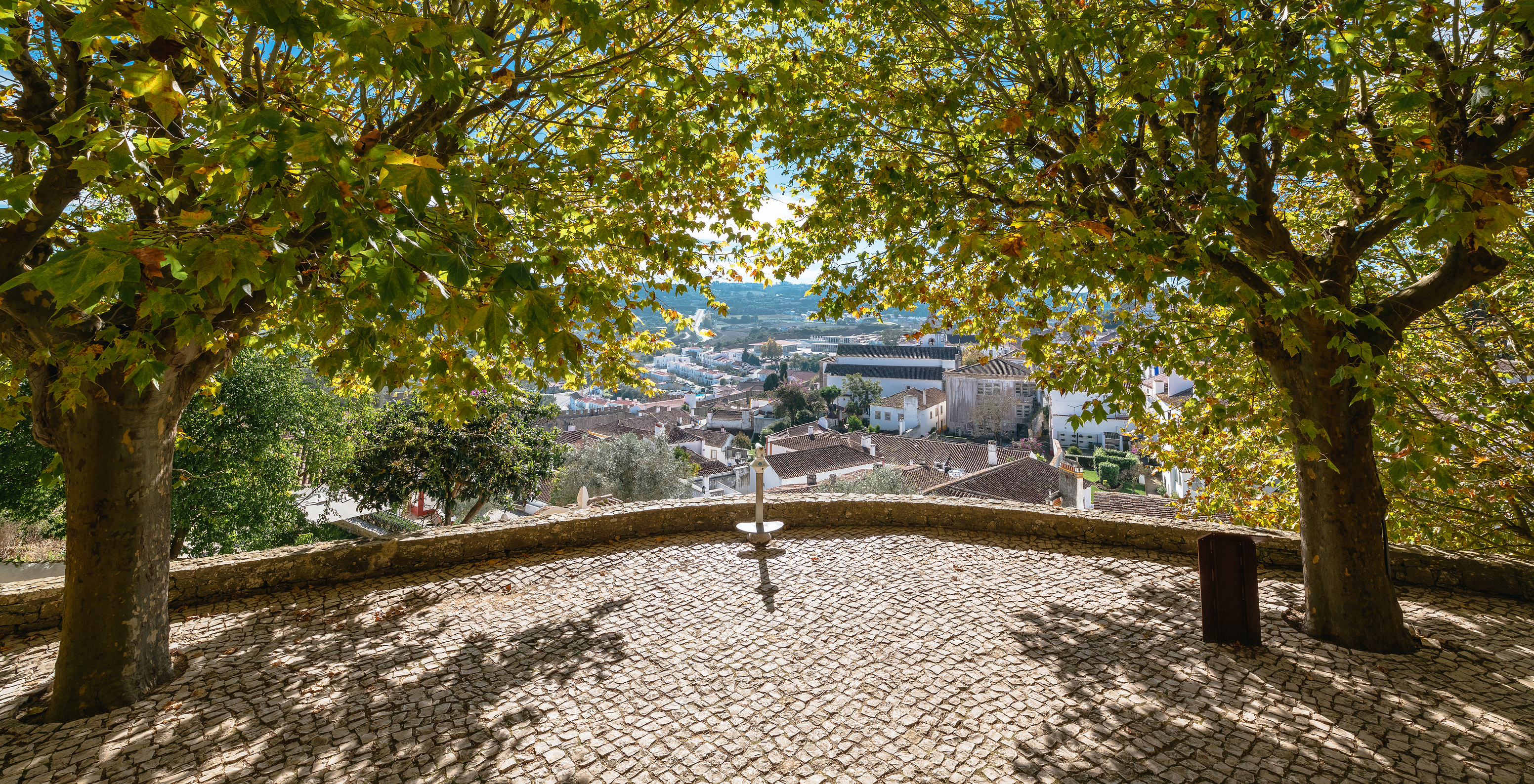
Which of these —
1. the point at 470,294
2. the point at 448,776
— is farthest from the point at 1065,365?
the point at 448,776

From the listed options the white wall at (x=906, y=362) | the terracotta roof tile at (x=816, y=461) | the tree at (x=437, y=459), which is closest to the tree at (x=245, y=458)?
the tree at (x=437, y=459)

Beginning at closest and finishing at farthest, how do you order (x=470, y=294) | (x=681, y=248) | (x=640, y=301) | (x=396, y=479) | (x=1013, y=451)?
(x=470, y=294), (x=681, y=248), (x=640, y=301), (x=396, y=479), (x=1013, y=451)

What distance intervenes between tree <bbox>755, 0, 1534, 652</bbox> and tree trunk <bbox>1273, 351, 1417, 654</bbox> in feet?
0.05

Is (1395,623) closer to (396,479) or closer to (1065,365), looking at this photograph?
(1065,365)

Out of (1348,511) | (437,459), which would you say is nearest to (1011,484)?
(437,459)

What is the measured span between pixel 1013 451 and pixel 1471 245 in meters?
39.1

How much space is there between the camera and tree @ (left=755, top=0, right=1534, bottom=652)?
365 centimetres

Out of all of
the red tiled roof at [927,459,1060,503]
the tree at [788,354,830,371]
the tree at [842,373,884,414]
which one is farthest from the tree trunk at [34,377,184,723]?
the tree at [788,354,830,371]

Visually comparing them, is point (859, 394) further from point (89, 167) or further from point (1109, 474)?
point (89, 167)

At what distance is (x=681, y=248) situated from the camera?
18.6ft

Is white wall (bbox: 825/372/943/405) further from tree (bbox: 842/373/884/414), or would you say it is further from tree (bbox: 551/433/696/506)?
tree (bbox: 551/433/696/506)

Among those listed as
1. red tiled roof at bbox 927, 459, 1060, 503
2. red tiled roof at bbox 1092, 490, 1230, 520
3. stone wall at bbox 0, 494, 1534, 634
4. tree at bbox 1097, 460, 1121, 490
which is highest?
stone wall at bbox 0, 494, 1534, 634

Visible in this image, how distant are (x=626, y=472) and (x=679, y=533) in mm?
15455

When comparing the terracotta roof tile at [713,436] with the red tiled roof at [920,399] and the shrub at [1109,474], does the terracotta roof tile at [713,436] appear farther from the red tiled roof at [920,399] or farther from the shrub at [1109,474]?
the shrub at [1109,474]
